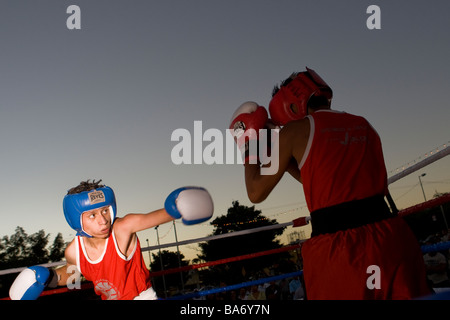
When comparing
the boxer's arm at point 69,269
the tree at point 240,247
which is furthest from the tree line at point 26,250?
the boxer's arm at point 69,269

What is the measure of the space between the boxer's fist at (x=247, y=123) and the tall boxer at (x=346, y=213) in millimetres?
186

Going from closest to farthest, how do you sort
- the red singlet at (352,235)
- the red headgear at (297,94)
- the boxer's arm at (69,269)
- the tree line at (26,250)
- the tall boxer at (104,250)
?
1. the red singlet at (352,235)
2. the red headgear at (297,94)
3. the tall boxer at (104,250)
4. the boxer's arm at (69,269)
5. the tree line at (26,250)

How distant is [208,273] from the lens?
1407 inches

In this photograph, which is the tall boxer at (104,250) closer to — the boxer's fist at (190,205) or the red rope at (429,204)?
the boxer's fist at (190,205)

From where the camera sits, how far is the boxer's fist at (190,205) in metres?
2.28

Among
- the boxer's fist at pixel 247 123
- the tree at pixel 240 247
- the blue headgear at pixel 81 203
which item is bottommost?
the tree at pixel 240 247

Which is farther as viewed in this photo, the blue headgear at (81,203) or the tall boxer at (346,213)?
the blue headgear at (81,203)

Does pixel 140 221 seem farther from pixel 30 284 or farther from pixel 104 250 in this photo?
pixel 30 284

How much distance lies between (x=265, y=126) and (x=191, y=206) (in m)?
0.71

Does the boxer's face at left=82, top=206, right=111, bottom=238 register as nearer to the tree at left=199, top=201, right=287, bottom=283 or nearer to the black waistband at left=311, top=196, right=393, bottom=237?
the black waistband at left=311, top=196, right=393, bottom=237

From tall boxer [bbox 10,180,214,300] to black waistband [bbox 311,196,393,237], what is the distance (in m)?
1.30

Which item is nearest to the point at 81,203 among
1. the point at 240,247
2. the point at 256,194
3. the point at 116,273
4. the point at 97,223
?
the point at 97,223

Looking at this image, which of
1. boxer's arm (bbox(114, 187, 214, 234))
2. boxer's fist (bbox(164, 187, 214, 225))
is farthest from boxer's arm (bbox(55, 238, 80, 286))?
boxer's fist (bbox(164, 187, 214, 225))

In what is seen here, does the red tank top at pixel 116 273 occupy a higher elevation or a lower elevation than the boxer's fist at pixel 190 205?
lower
